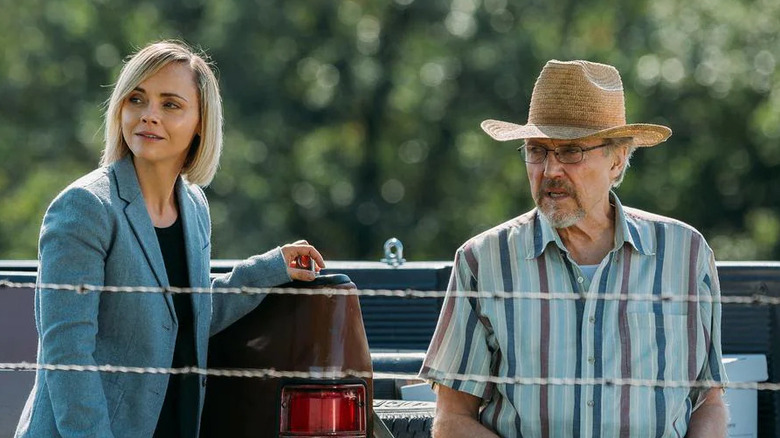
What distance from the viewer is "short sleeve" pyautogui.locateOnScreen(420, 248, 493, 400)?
4.05 metres

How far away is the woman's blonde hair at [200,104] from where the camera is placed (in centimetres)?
401

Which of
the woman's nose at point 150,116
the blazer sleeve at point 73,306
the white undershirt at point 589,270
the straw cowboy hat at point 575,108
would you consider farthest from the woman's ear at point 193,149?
the white undershirt at point 589,270

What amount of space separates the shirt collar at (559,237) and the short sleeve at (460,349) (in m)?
0.22

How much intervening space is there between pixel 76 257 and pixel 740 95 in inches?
841

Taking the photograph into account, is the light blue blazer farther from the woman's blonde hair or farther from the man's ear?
the man's ear

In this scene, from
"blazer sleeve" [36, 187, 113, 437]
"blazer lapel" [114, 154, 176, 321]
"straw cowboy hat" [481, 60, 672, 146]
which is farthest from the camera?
"straw cowboy hat" [481, 60, 672, 146]

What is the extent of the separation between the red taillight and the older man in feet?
0.94

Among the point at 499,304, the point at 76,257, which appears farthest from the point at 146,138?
the point at 499,304

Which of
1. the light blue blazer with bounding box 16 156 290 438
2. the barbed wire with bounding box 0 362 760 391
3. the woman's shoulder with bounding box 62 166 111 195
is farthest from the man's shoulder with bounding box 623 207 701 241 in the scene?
the woman's shoulder with bounding box 62 166 111 195

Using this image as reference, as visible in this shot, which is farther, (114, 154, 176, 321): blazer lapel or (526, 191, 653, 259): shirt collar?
(526, 191, 653, 259): shirt collar

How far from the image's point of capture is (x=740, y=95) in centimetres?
2405

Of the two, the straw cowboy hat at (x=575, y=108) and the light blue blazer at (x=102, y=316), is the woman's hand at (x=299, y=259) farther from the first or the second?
the straw cowboy hat at (x=575, y=108)

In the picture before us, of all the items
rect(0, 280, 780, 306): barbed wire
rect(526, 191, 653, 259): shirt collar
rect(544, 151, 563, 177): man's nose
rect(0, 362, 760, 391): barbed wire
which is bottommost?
rect(0, 362, 760, 391): barbed wire

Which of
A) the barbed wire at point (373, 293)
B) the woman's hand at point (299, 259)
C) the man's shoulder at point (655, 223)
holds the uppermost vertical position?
the man's shoulder at point (655, 223)
